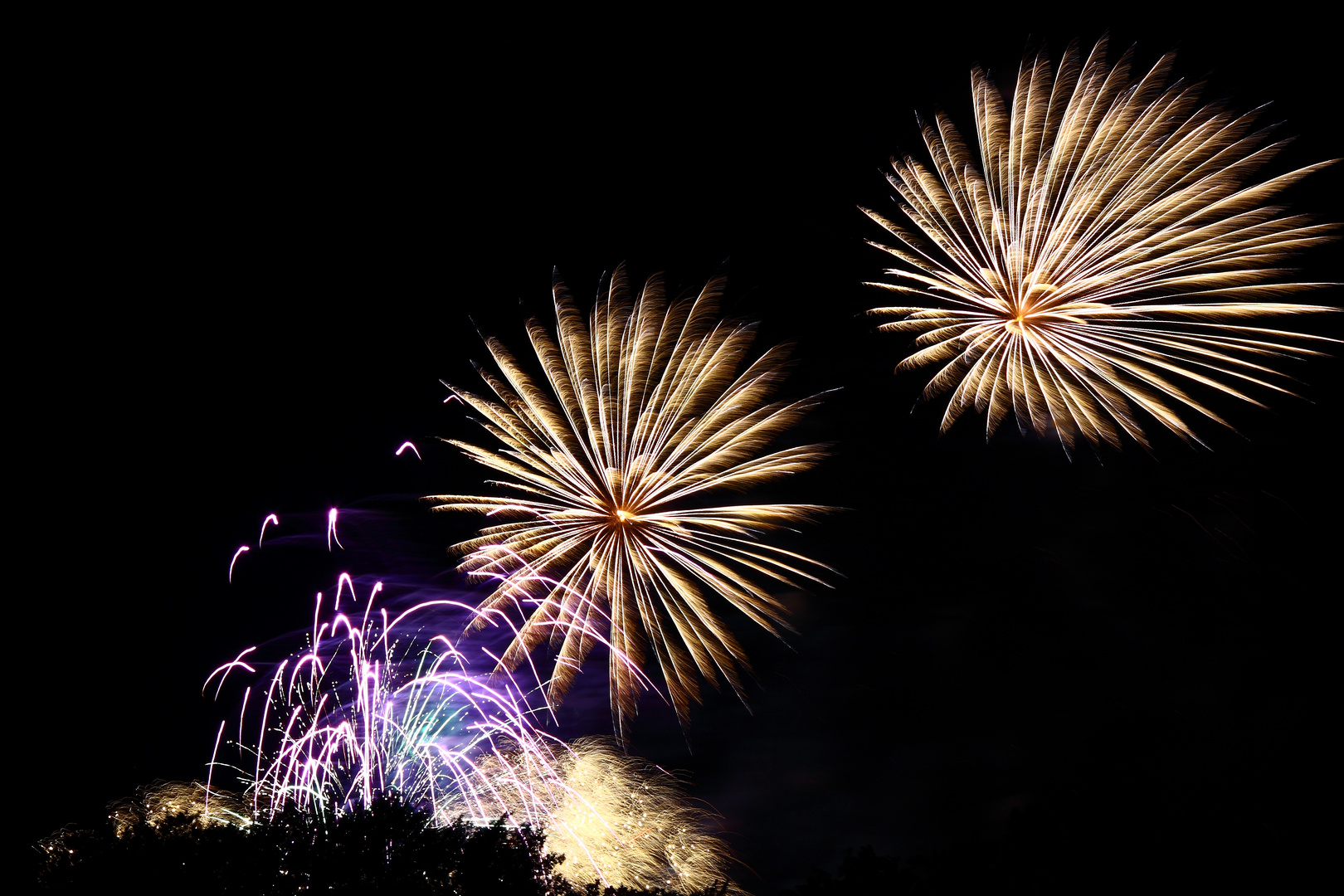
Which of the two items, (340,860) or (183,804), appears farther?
(183,804)

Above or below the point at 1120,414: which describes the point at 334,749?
below

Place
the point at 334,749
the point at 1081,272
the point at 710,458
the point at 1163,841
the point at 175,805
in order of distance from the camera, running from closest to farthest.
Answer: the point at 1163,841 < the point at 1081,272 < the point at 710,458 < the point at 334,749 < the point at 175,805

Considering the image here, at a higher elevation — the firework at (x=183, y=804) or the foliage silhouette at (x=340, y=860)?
the foliage silhouette at (x=340, y=860)

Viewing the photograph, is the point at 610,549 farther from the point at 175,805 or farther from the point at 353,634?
the point at 175,805

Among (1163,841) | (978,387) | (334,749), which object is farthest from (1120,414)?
(334,749)

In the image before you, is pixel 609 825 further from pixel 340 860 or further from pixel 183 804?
pixel 183 804

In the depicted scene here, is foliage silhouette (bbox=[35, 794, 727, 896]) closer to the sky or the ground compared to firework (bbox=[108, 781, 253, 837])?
closer to the sky

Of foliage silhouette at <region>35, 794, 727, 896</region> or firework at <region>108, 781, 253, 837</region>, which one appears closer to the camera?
foliage silhouette at <region>35, 794, 727, 896</region>

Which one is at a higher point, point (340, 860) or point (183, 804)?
Result: point (340, 860)

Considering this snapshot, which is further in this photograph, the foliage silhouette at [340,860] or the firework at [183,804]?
the firework at [183,804]

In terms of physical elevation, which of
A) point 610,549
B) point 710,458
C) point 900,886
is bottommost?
point 900,886

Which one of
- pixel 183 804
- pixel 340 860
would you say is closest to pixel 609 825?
pixel 340 860
